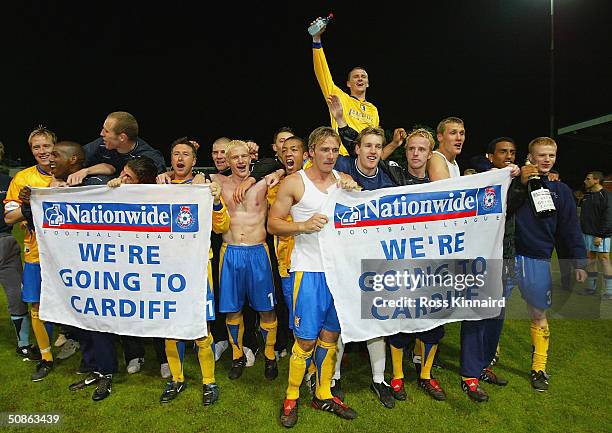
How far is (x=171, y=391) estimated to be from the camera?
4074 millimetres

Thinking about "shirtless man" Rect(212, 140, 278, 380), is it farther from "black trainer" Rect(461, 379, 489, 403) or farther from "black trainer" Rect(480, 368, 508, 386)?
"black trainer" Rect(480, 368, 508, 386)

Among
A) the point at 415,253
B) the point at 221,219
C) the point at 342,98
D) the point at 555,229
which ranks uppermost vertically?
the point at 342,98

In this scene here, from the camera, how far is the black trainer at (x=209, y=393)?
3978 millimetres

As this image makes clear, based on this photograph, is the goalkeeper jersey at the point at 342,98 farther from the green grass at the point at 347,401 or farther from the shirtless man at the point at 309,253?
the green grass at the point at 347,401

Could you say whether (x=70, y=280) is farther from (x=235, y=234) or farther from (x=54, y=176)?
(x=235, y=234)

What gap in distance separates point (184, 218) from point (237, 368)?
187 cm

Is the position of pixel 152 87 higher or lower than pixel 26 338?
higher

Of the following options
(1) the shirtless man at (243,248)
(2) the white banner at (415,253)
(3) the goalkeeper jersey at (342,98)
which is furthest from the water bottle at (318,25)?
(2) the white banner at (415,253)

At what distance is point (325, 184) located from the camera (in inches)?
144

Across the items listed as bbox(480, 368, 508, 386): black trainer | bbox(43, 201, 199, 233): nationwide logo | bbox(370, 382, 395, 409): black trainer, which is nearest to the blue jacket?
bbox(480, 368, 508, 386): black trainer

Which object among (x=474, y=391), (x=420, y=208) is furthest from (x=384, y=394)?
(x=420, y=208)

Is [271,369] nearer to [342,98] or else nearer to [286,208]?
[286,208]

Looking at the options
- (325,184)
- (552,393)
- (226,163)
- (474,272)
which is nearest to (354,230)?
(325,184)

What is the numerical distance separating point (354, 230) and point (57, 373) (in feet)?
12.0
